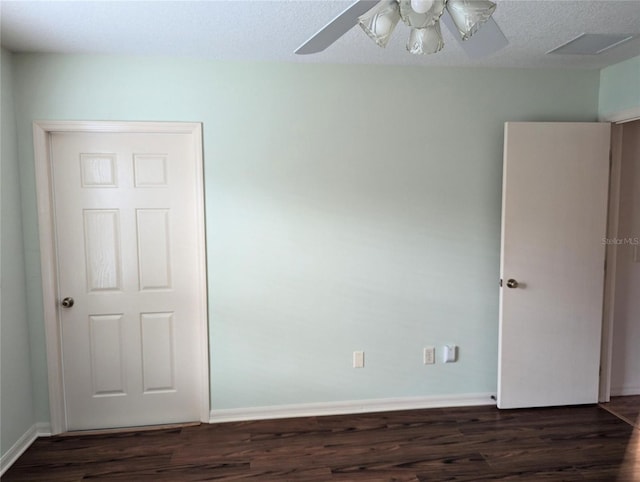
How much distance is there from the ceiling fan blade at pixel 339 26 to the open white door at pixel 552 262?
1.75 meters

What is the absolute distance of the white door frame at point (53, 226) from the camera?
2566mm

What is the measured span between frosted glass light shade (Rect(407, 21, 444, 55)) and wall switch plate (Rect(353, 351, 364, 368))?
2.09 meters

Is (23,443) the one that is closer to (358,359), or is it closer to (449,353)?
(358,359)

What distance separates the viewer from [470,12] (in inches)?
48.3

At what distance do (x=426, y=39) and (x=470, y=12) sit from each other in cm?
15

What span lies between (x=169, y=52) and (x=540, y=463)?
3.20 meters

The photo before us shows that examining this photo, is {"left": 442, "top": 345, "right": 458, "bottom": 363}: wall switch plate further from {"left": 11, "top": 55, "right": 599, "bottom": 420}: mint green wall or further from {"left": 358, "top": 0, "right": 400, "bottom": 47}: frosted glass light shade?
{"left": 358, "top": 0, "right": 400, "bottom": 47}: frosted glass light shade

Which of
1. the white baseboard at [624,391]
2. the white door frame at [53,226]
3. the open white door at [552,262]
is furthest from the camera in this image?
the white baseboard at [624,391]

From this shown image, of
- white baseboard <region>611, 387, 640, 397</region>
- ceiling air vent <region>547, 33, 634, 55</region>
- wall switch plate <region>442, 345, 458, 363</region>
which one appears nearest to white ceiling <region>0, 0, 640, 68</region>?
ceiling air vent <region>547, 33, 634, 55</region>

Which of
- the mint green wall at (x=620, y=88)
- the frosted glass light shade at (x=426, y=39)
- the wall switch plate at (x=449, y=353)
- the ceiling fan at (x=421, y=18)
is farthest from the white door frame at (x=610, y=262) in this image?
the frosted glass light shade at (x=426, y=39)


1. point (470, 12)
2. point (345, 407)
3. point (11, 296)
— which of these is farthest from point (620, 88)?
point (11, 296)

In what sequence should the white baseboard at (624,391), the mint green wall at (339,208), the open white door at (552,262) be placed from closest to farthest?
the mint green wall at (339,208)
the open white door at (552,262)
the white baseboard at (624,391)

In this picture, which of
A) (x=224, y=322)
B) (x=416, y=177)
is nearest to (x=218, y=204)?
(x=224, y=322)

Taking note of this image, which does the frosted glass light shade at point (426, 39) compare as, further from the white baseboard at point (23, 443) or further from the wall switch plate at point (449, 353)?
the white baseboard at point (23, 443)
